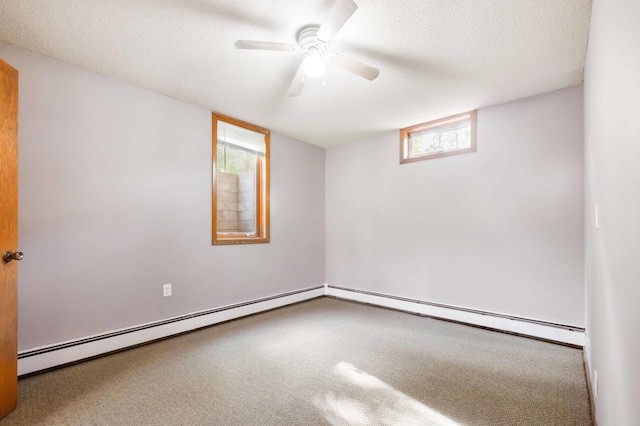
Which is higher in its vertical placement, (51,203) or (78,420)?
(51,203)

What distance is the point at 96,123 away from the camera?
264 centimetres

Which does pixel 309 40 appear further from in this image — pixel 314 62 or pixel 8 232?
pixel 8 232

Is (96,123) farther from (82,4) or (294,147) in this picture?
(294,147)

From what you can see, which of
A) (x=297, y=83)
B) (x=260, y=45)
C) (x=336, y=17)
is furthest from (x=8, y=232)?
(x=336, y=17)

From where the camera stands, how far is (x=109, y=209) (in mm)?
2693

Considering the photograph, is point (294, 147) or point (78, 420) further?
point (294, 147)

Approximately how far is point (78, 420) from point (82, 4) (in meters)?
2.44

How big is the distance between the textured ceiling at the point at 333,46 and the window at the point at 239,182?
1.74ft

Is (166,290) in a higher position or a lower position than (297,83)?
lower

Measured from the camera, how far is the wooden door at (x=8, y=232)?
1746 mm

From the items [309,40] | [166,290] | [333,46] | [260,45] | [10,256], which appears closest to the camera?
[10,256]

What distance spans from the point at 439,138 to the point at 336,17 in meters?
2.58

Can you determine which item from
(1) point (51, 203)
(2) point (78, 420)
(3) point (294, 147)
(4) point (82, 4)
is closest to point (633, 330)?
(2) point (78, 420)

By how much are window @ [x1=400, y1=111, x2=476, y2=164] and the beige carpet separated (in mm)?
2087
